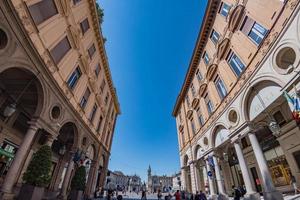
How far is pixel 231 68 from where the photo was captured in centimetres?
1383

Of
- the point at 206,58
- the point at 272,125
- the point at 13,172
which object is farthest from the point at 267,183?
the point at 206,58

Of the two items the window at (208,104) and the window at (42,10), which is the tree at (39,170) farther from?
the window at (208,104)

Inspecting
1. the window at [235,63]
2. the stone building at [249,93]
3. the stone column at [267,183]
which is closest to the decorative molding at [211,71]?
the stone building at [249,93]

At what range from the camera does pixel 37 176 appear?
834cm

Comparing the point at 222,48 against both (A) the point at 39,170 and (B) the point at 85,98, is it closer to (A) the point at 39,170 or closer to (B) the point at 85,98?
(B) the point at 85,98

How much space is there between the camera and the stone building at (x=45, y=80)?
7844mm

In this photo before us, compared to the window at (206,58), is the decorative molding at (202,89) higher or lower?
lower

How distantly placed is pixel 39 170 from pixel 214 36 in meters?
19.9

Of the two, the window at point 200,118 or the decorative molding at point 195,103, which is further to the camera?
the decorative molding at point 195,103

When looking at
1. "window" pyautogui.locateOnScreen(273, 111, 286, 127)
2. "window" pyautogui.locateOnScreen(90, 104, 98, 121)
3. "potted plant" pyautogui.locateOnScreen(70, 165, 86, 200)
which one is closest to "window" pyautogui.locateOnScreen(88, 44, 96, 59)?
"window" pyautogui.locateOnScreen(90, 104, 98, 121)

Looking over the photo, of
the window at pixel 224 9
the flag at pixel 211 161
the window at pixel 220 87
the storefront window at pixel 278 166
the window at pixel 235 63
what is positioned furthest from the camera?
the flag at pixel 211 161

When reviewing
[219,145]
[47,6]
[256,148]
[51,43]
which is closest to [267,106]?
[256,148]

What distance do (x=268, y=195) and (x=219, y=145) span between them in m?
6.36

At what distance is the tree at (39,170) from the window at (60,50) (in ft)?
20.9
